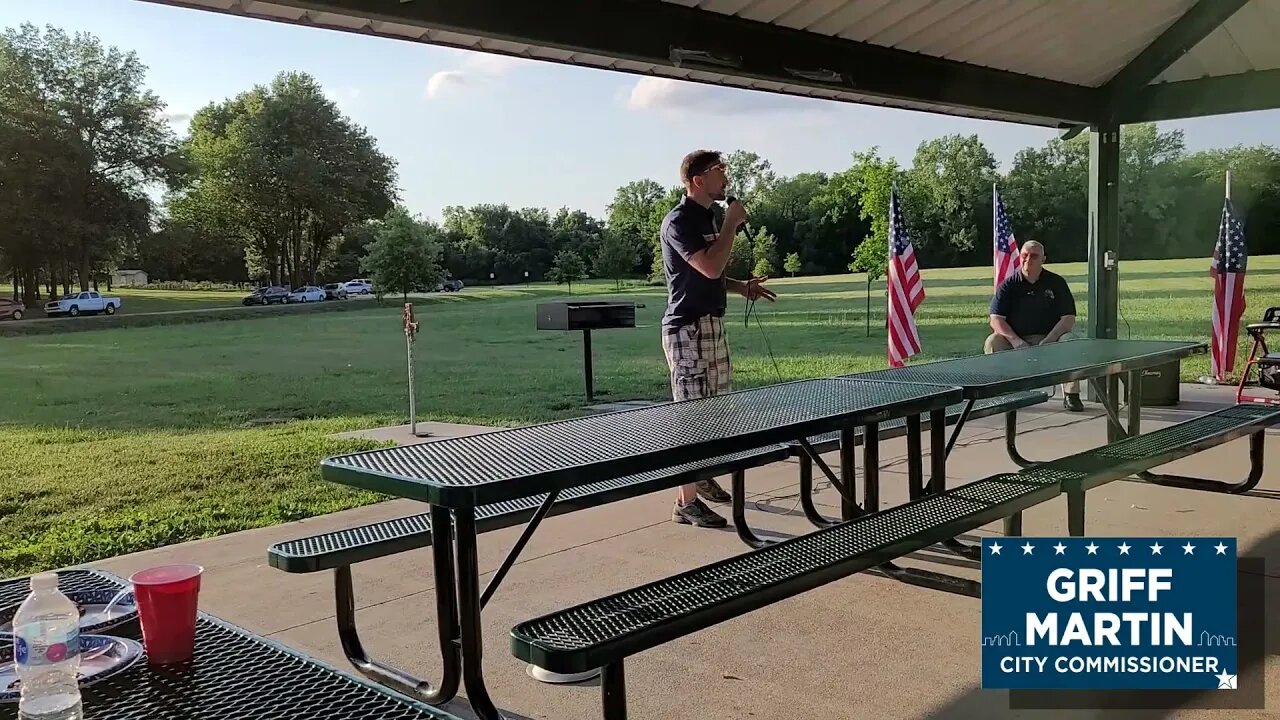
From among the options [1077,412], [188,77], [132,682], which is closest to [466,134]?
[188,77]

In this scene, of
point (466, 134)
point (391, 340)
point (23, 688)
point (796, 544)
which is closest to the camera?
point (23, 688)

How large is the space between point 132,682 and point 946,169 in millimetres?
15951

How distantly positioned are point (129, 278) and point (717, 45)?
323 inches

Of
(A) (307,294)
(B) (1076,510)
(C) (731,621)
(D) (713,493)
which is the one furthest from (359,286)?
(B) (1076,510)

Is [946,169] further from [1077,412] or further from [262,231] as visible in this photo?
[262,231]

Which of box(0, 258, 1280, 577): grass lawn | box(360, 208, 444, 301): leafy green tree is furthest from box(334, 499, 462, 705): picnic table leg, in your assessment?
box(360, 208, 444, 301): leafy green tree

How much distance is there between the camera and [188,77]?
28.8ft

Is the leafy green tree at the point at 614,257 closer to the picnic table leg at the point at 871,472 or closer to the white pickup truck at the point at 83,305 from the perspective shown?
the white pickup truck at the point at 83,305

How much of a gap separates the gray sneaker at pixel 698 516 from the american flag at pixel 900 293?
4.79 m

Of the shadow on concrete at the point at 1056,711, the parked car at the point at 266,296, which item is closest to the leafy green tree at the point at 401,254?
the parked car at the point at 266,296

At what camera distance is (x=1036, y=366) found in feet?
13.8
